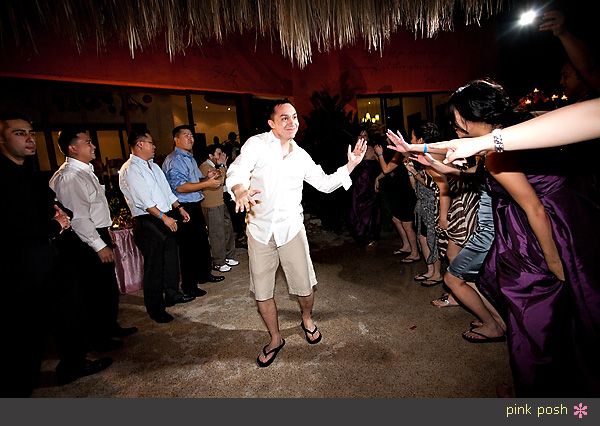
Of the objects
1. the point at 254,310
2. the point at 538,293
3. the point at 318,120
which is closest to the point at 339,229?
the point at 318,120

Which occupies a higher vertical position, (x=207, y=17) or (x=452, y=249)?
(x=207, y=17)

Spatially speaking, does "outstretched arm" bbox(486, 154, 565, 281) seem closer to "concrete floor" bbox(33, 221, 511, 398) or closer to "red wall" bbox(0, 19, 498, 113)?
"concrete floor" bbox(33, 221, 511, 398)

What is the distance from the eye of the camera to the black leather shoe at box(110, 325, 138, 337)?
3.59 meters

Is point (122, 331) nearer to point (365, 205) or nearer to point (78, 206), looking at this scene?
point (78, 206)

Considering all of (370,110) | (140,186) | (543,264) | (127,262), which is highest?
(370,110)

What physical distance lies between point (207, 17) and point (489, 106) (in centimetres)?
218

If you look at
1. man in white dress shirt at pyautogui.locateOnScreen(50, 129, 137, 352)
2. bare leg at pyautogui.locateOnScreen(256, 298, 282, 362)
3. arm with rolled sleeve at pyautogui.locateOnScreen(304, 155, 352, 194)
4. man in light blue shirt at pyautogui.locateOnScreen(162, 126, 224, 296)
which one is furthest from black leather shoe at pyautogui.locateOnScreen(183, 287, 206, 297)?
arm with rolled sleeve at pyautogui.locateOnScreen(304, 155, 352, 194)

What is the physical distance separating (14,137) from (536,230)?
3.81 metres

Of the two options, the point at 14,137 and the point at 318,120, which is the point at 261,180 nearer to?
the point at 14,137

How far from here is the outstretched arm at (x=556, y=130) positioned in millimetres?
1343

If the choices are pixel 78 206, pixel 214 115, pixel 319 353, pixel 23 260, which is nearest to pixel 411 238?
pixel 319 353

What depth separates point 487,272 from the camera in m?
2.36

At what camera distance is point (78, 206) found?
3215 millimetres

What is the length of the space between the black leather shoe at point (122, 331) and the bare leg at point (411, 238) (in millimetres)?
3881
